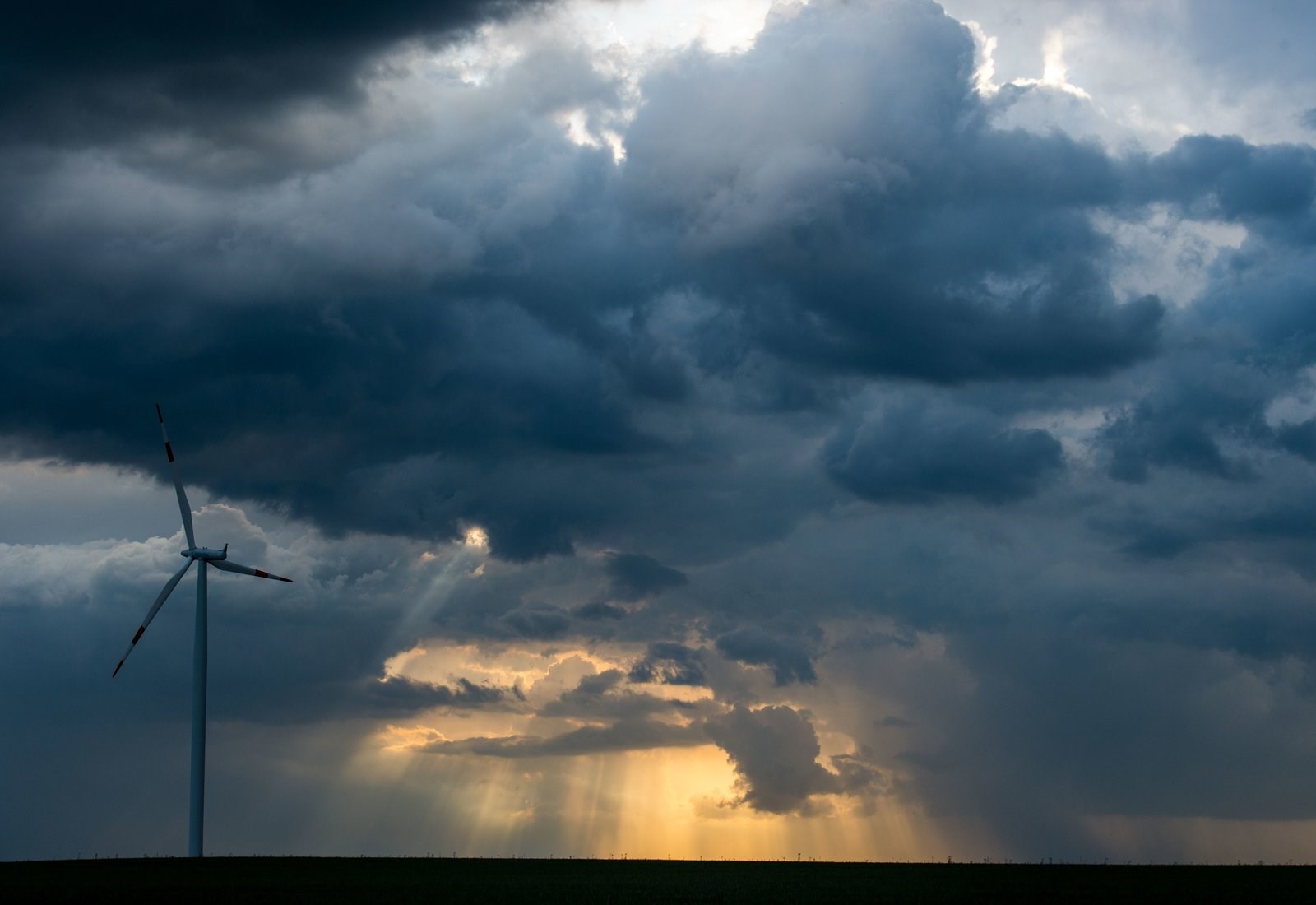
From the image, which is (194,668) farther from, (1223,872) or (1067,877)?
(1223,872)

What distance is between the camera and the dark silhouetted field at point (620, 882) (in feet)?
273

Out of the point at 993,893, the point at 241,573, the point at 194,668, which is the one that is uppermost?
the point at 241,573

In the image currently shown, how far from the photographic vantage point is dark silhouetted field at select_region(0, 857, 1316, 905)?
83250 millimetres

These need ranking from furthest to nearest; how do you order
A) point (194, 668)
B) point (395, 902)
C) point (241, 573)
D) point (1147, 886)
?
1. point (241, 573)
2. point (194, 668)
3. point (1147, 886)
4. point (395, 902)

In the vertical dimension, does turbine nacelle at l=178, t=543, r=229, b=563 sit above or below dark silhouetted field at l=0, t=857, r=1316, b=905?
above

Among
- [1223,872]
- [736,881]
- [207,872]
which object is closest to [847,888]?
[736,881]

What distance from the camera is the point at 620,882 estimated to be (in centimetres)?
9875

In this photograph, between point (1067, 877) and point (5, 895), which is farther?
point (1067, 877)

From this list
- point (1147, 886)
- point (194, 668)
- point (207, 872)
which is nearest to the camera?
point (1147, 886)

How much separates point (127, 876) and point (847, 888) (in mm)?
50088

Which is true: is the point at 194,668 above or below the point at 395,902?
above

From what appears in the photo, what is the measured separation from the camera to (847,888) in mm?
91375

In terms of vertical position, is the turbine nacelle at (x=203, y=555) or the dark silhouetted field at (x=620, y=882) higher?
the turbine nacelle at (x=203, y=555)

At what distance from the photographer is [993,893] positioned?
87250mm
